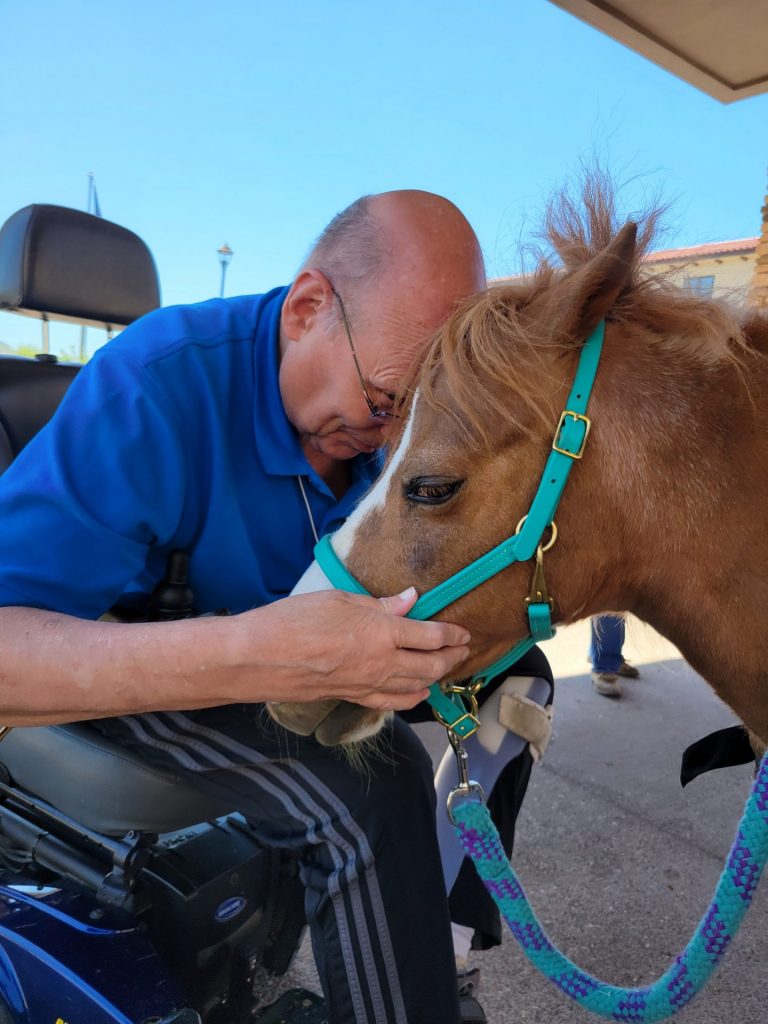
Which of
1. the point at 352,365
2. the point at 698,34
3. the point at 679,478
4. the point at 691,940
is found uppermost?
the point at 698,34

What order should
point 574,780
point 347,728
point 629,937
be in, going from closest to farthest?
point 347,728, point 629,937, point 574,780

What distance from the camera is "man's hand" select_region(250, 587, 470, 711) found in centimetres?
100

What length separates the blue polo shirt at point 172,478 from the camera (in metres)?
1.18

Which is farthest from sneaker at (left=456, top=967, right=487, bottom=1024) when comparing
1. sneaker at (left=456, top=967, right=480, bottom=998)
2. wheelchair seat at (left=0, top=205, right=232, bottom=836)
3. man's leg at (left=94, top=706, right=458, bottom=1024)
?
wheelchair seat at (left=0, top=205, right=232, bottom=836)

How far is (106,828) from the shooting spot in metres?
1.34

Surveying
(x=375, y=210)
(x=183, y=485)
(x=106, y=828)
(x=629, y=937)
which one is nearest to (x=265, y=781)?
(x=106, y=828)

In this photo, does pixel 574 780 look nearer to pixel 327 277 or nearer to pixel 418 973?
pixel 418 973

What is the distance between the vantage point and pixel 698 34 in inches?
132

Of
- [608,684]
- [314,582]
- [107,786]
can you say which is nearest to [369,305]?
[314,582]

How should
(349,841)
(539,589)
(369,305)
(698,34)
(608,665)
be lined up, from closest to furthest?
1. (539,589)
2. (349,841)
3. (369,305)
4. (698,34)
5. (608,665)

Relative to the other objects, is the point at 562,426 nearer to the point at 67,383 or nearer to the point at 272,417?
the point at 272,417

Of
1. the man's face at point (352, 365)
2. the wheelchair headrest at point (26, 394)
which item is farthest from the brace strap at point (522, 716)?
the wheelchair headrest at point (26, 394)

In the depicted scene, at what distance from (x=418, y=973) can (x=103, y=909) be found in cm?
63

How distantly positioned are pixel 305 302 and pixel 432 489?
0.63 metres
